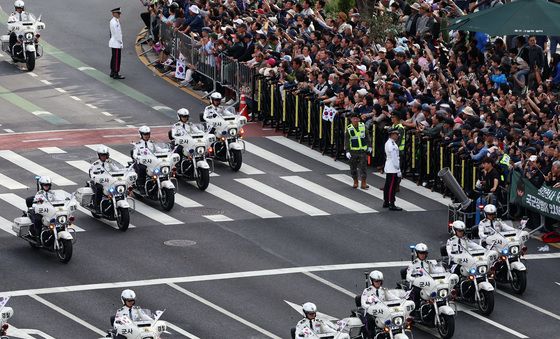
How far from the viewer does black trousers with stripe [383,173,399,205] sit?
4228cm

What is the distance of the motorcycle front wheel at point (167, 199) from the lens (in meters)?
41.5

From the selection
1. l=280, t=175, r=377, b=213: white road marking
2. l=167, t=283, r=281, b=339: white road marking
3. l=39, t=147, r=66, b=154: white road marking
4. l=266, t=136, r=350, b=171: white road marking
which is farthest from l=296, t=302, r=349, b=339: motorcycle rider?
l=39, t=147, r=66, b=154: white road marking

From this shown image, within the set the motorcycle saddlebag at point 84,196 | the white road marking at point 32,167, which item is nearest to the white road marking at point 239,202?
the white road marking at point 32,167

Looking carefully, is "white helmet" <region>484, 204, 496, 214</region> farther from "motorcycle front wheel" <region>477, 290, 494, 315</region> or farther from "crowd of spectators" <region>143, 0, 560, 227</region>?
"crowd of spectators" <region>143, 0, 560, 227</region>

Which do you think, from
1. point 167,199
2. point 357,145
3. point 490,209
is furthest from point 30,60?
point 490,209

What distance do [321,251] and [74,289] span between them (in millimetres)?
6060

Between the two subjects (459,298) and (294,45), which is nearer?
(459,298)

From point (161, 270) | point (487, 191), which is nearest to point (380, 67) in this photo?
point (487, 191)

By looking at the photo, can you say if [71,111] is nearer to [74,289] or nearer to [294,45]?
[294,45]

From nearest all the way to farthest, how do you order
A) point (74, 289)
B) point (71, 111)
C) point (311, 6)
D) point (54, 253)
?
1. point (74, 289)
2. point (54, 253)
3. point (71, 111)
4. point (311, 6)

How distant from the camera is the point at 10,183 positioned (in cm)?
4353

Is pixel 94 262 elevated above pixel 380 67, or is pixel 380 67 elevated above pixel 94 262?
pixel 380 67

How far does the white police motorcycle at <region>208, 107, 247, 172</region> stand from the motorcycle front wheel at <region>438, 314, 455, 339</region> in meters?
11.8

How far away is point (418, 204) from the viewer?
141 ft
